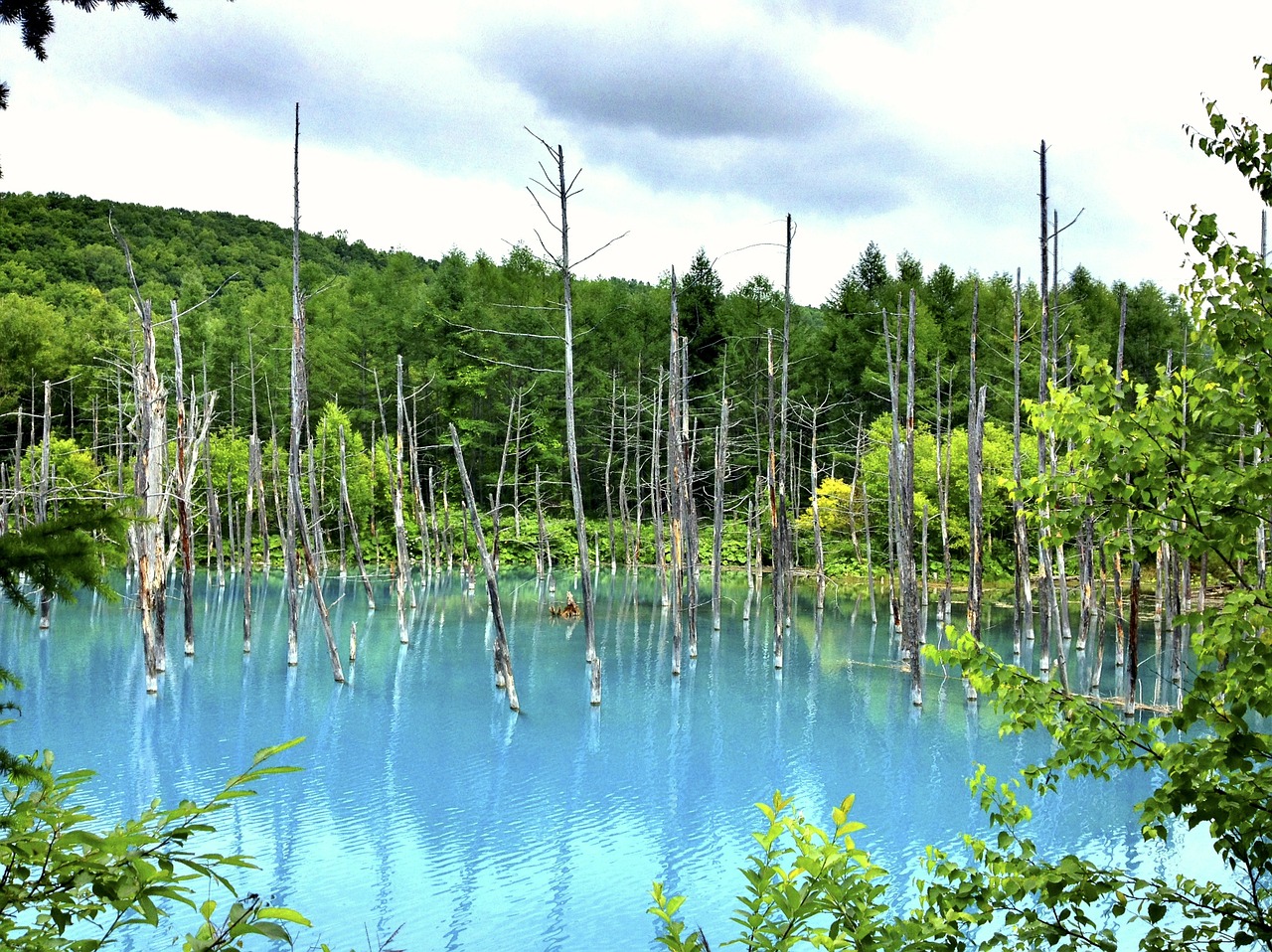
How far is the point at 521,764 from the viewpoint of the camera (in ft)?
39.3

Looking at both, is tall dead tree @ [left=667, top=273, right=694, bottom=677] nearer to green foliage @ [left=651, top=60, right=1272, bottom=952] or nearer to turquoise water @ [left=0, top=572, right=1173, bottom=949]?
turquoise water @ [left=0, top=572, right=1173, bottom=949]

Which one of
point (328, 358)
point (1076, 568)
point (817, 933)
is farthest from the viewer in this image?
point (328, 358)

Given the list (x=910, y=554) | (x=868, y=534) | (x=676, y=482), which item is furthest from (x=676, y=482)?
(x=868, y=534)

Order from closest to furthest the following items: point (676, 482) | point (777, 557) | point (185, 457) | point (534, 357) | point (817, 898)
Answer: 1. point (817, 898)
2. point (185, 457)
3. point (777, 557)
4. point (676, 482)
5. point (534, 357)

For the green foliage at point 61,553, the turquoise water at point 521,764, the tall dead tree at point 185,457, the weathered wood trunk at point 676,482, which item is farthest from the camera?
the weathered wood trunk at point 676,482

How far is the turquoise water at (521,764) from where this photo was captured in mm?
8391

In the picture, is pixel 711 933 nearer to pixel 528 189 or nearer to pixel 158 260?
pixel 528 189

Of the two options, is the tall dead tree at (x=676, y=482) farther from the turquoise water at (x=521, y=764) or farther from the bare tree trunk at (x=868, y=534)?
the bare tree trunk at (x=868, y=534)

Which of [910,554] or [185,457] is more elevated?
[185,457]

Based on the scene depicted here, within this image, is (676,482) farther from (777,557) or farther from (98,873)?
(98,873)

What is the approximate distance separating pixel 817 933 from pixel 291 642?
1559cm

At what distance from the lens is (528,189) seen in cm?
1380

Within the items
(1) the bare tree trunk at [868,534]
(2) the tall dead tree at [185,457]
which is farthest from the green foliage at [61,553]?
(1) the bare tree trunk at [868,534]

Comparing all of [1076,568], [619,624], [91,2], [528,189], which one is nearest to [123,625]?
[619,624]
